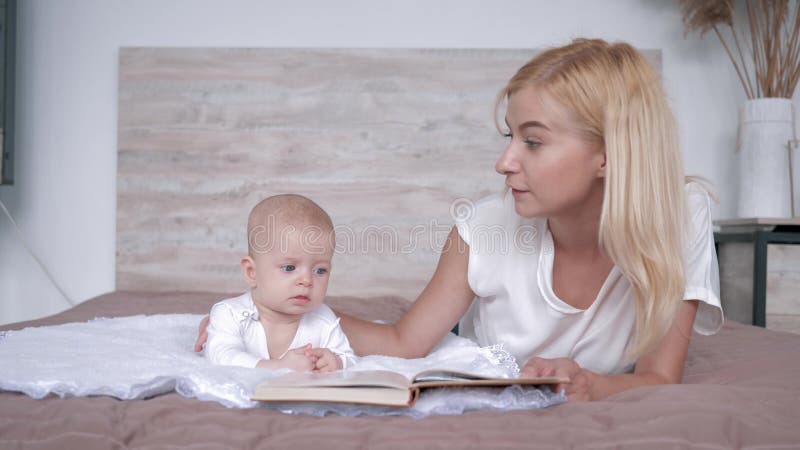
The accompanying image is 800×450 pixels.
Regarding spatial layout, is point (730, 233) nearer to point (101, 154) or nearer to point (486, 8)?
point (486, 8)

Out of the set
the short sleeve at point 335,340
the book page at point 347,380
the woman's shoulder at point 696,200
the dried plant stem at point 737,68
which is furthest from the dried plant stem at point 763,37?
the book page at point 347,380

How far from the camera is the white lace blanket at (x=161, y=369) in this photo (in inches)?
41.1

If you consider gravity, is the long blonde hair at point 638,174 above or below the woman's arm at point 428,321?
above

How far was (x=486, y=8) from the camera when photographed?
10.4 ft

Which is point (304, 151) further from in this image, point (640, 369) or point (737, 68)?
point (640, 369)

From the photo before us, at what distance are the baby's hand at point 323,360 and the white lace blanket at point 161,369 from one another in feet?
0.19

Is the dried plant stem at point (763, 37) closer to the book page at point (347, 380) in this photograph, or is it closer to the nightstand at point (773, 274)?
the nightstand at point (773, 274)

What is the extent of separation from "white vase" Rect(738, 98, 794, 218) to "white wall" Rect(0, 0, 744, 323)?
0.28m

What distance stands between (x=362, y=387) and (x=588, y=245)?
0.66 metres

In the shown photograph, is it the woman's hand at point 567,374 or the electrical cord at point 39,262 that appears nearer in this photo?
the woman's hand at point 567,374

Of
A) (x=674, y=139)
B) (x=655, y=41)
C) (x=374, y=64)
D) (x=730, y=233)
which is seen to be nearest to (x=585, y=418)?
(x=674, y=139)

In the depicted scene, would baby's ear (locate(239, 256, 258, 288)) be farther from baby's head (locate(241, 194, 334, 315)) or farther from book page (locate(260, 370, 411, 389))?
book page (locate(260, 370, 411, 389))

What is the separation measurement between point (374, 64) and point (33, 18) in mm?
1440

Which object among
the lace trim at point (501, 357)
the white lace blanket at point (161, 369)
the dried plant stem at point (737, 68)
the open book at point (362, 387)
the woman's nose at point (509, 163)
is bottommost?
the lace trim at point (501, 357)
